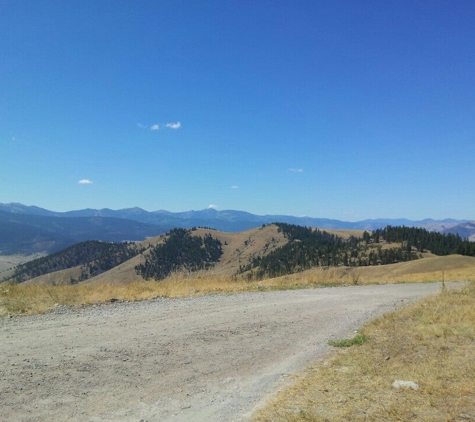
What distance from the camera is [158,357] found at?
298 inches

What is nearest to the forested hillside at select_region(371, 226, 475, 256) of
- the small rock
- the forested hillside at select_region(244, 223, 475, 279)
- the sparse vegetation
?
the forested hillside at select_region(244, 223, 475, 279)

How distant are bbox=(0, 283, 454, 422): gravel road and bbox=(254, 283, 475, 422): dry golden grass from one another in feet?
2.20

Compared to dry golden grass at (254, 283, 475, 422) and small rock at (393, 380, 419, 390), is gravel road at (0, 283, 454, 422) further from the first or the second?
small rock at (393, 380, 419, 390)

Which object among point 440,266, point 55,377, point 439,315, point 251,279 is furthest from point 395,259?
point 55,377

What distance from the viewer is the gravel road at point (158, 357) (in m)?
5.47

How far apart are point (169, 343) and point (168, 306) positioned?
4.81 meters

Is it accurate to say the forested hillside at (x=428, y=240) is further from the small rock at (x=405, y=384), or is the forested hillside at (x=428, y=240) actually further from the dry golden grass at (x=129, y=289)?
the small rock at (x=405, y=384)

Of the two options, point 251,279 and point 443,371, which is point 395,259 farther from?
point 443,371

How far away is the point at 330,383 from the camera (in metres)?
6.24

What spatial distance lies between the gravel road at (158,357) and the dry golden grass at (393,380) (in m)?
0.67

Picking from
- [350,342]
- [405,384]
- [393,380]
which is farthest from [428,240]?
[405,384]

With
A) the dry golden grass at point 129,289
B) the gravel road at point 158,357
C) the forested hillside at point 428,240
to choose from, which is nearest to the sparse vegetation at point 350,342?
the gravel road at point 158,357

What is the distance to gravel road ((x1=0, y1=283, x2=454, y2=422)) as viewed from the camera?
5473 mm

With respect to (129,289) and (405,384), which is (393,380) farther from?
(129,289)
